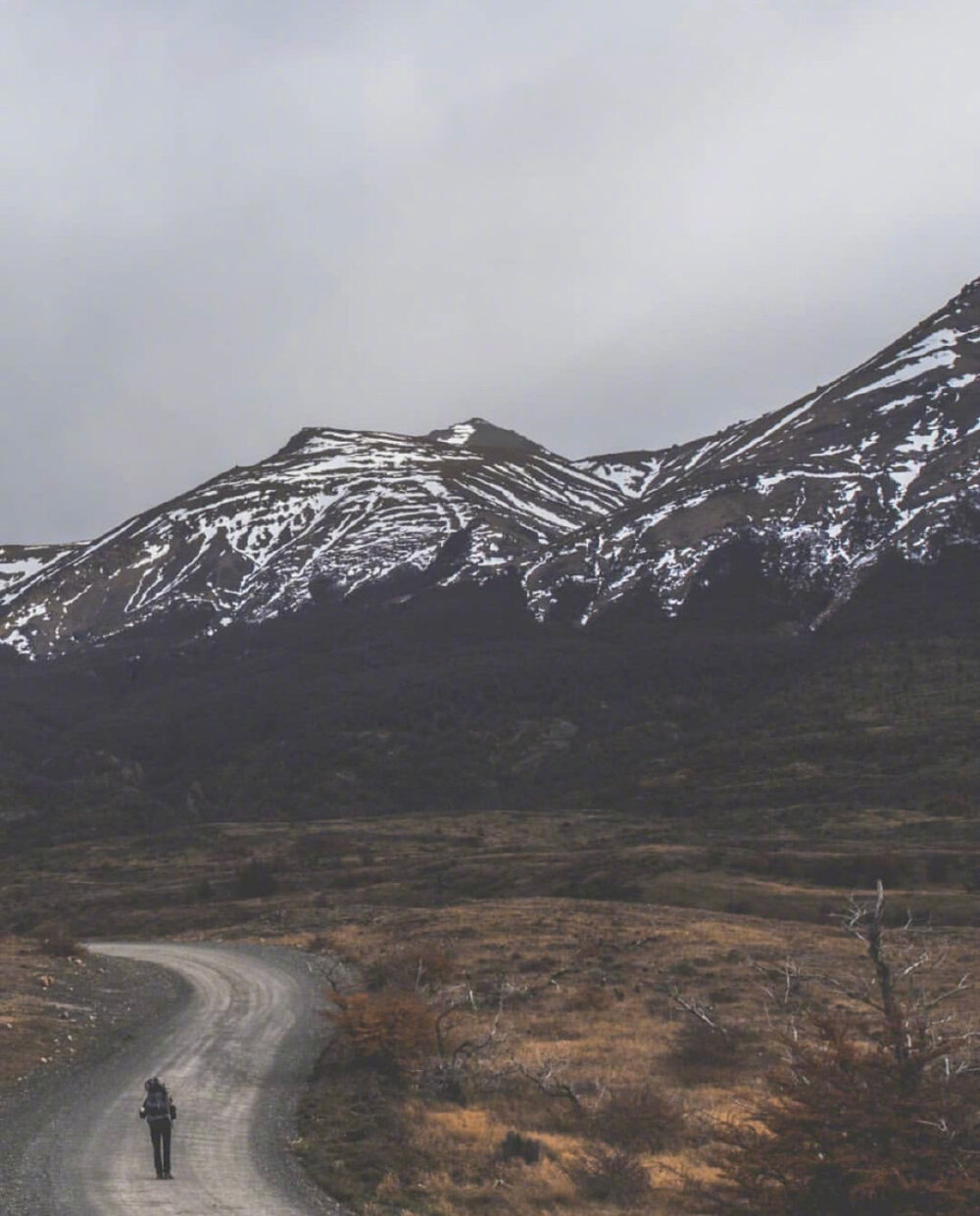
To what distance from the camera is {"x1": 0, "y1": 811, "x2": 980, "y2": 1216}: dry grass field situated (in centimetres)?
1927

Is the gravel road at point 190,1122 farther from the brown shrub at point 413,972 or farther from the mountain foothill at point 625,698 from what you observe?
the mountain foothill at point 625,698

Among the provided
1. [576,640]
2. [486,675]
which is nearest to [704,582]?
[576,640]

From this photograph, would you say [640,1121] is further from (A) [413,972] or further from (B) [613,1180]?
(A) [413,972]

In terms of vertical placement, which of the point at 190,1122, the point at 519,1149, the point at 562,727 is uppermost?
the point at 562,727

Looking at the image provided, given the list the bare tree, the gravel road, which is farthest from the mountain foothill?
the bare tree

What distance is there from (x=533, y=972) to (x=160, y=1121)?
71.1 ft

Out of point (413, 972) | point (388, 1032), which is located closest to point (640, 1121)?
point (388, 1032)

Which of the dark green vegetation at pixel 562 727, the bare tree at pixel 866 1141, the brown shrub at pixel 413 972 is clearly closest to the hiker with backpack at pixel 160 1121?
the bare tree at pixel 866 1141

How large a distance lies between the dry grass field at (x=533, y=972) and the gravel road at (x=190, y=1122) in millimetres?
915

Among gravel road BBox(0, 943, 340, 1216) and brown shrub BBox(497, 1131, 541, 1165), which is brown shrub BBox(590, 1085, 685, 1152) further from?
gravel road BBox(0, 943, 340, 1216)

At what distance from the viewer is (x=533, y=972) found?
1506 inches

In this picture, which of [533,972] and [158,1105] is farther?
[533,972]

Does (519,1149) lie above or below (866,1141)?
below

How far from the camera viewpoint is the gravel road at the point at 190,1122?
1662 cm
